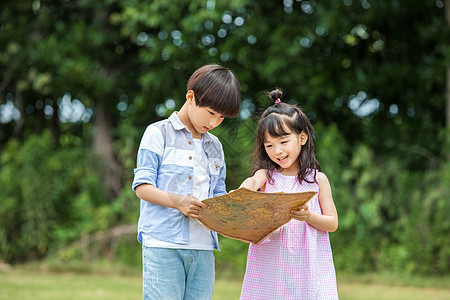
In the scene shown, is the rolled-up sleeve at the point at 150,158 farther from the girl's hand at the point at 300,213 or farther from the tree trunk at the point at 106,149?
the tree trunk at the point at 106,149

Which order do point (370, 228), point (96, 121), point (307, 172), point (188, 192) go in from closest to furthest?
point (188, 192), point (307, 172), point (370, 228), point (96, 121)

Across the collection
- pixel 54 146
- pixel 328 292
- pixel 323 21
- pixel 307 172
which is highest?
pixel 323 21

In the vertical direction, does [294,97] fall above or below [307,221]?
above

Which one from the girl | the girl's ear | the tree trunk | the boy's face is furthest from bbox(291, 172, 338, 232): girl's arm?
the tree trunk

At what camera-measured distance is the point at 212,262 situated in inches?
92.9

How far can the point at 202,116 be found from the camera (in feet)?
7.39

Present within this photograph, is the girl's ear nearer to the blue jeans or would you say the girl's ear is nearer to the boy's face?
the boy's face

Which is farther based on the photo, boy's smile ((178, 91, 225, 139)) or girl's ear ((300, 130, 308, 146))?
girl's ear ((300, 130, 308, 146))

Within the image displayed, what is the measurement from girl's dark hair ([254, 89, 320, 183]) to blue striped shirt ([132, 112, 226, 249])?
1.06 ft

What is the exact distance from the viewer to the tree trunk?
834 cm

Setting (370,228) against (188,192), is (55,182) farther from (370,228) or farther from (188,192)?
(188,192)

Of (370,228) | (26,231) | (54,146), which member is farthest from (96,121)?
(370,228)

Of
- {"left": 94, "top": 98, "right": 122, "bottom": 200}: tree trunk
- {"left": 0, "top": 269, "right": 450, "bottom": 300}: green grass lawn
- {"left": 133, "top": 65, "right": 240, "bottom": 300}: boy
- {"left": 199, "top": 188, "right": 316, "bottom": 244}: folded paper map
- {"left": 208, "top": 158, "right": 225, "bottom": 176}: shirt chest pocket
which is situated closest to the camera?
{"left": 199, "top": 188, "right": 316, "bottom": 244}: folded paper map

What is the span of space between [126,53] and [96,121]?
112 cm
